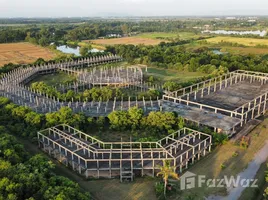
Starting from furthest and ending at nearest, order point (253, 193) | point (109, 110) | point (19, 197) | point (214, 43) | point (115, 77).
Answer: point (214, 43) → point (115, 77) → point (109, 110) → point (253, 193) → point (19, 197)

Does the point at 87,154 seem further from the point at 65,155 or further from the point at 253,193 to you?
the point at 253,193

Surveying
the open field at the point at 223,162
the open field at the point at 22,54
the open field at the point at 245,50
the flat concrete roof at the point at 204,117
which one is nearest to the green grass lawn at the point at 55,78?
the open field at the point at 22,54

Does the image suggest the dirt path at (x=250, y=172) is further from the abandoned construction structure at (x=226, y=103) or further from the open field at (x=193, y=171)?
the abandoned construction structure at (x=226, y=103)

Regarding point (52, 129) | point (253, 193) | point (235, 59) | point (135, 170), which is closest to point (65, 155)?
point (52, 129)

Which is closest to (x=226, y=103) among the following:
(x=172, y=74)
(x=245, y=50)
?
(x=172, y=74)

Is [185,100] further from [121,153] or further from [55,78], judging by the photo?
[55,78]

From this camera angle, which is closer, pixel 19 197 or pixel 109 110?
pixel 19 197

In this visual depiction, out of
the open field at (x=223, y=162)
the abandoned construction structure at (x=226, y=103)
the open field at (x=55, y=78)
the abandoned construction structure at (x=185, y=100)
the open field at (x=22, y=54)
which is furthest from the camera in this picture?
the open field at (x=22, y=54)
